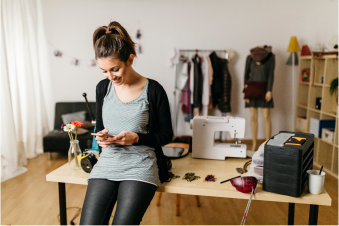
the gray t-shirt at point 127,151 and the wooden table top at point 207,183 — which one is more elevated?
the gray t-shirt at point 127,151

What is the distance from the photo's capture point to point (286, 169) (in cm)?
115

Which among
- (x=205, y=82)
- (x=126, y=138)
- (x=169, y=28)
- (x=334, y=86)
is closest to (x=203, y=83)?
(x=205, y=82)

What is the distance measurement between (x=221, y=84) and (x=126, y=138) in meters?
2.89

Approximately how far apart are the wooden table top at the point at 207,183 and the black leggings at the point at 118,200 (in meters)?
0.13

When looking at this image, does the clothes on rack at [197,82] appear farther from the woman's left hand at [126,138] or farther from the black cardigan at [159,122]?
the woman's left hand at [126,138]

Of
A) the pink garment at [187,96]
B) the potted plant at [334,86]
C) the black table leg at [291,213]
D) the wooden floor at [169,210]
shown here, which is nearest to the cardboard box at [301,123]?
the potted plant at [334,86]

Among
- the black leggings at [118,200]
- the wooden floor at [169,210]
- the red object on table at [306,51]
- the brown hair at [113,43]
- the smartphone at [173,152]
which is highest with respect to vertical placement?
the red object on table at [306,51]

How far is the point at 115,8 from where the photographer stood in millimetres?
4039

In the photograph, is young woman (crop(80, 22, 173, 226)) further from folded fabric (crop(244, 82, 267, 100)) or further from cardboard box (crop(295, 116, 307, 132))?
cardboard box (crop(295, 116, 307, 132))

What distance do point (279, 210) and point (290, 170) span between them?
1.22 metres

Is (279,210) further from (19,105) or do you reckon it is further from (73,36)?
(73,36)

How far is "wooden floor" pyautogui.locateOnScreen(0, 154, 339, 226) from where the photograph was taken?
2.03 metres

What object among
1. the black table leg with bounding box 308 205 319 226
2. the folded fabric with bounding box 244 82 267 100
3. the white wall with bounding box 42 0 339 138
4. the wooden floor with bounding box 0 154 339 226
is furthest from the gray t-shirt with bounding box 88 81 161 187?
the white wall with bounding box 42 0 339 138

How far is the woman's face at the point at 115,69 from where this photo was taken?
1.27 m
